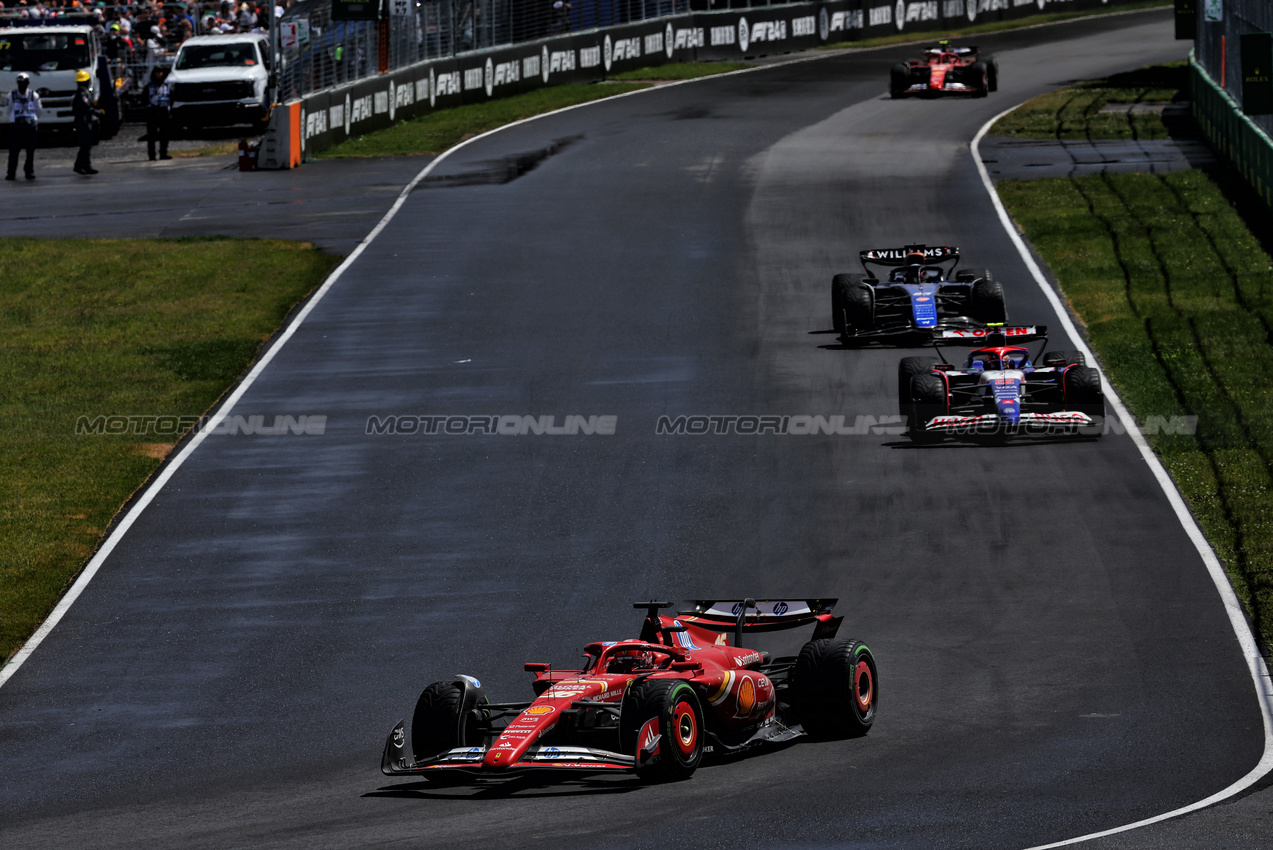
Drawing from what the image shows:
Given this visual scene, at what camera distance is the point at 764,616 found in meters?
14.1

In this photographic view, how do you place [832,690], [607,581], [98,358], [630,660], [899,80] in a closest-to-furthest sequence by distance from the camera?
[630,660] → [832,690] → [607,581] → [98,358] → [899,80]

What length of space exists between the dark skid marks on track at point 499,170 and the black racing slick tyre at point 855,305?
50.7 ft

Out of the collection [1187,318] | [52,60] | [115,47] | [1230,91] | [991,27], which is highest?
[991,27]

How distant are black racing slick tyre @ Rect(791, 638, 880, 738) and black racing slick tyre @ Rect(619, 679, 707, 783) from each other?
1259 millimetres

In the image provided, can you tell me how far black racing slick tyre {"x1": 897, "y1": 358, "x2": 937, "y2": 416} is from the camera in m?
22.6

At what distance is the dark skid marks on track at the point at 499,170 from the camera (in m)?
41.4

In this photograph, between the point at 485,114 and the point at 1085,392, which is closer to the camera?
the point at 1085,392

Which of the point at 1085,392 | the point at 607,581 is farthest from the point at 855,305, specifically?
the point at 607,581

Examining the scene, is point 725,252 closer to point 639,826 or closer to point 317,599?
point 317,599

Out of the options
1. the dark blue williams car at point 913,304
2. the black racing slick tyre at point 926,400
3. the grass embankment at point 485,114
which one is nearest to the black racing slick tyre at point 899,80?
the grass embankment at point 485,114

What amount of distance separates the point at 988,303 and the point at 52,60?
108 feet

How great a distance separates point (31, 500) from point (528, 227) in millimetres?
16154

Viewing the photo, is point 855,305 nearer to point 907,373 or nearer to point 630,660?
point 907,373

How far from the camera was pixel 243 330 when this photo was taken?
1190 inches
